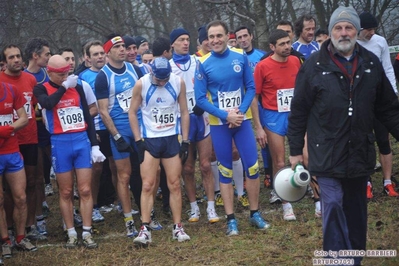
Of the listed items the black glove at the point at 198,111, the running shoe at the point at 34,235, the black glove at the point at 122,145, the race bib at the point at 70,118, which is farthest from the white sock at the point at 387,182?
the running shoe at the point at 34,235

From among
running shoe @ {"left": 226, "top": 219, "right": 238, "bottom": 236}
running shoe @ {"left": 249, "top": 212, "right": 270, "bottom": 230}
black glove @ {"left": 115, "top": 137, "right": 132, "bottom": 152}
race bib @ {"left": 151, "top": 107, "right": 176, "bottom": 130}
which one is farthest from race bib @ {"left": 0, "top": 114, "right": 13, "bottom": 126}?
running shoe @ {"left": 249, "top": 212, "right": 270, "bottom": 230}

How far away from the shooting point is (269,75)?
8.11 m

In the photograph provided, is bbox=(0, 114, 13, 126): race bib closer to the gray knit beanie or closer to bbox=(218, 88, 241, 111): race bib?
bbox=(218, 88, 241, 111): race bib

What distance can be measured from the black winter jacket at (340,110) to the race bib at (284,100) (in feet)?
8.49

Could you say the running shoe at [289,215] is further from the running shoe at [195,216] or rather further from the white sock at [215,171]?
the white sock at [215,171]

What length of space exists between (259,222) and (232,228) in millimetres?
341

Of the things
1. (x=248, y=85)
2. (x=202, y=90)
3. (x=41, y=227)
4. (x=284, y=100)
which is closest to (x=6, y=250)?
(x=41, y=227)

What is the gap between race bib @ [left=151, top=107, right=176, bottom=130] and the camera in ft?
24.8

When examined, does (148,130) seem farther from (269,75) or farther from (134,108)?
(269,75)

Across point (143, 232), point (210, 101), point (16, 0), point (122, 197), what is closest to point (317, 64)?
point (210, 101)

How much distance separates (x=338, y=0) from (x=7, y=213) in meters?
15.1

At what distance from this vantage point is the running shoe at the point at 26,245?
7.68m

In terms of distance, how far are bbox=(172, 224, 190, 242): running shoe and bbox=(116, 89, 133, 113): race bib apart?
1.73 m

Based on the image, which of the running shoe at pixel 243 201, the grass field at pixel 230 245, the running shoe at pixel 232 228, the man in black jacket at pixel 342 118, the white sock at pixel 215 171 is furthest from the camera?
the white sock at pixel 215 171
